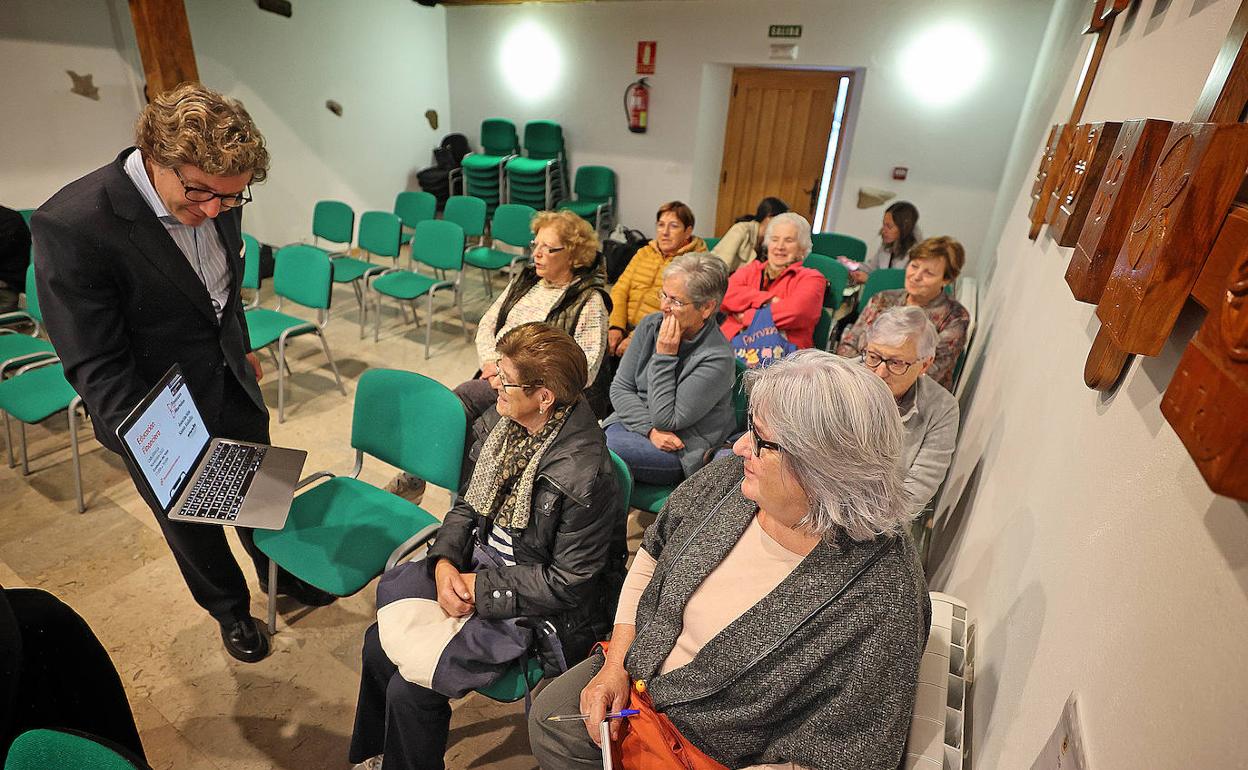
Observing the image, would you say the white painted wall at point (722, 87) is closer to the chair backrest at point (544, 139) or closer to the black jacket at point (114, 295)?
the chair backrest at point (544, 139)

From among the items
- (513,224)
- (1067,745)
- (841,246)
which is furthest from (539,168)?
(1067,745)

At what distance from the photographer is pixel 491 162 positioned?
7203 mm

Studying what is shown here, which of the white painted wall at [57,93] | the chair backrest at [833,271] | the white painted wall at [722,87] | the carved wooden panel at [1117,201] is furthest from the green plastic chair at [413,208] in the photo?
the carved wooden panel at [1117,201]

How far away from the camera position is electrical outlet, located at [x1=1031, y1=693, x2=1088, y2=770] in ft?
2.26

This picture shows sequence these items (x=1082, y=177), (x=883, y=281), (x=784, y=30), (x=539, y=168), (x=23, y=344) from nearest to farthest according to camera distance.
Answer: (x=1082, y=177) → (x=23, y=344) → (x=883, y=281) → (x=784, y=30) → (x=539, y=168)

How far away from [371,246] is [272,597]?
360 centimetres

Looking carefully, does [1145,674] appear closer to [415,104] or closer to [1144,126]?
[1144,126]

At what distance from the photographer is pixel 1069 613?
85 centimetres

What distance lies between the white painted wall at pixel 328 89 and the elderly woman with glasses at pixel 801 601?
6.41m

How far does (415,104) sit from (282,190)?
2.25 m

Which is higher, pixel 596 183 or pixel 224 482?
pixel 596 183

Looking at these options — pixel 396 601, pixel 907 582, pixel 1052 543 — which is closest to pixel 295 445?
pixel 396 601

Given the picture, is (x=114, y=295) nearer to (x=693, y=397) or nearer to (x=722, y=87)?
(x=693, y=397)

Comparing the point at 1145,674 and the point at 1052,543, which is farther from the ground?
the point at 1145,674
